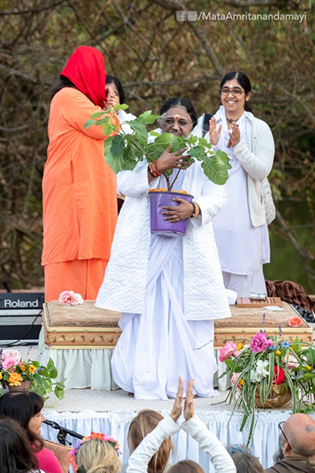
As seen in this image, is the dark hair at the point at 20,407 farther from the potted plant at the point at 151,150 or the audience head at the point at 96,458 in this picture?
the potted plant at the point at 151,150

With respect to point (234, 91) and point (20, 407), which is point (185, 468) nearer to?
point (20, 407)

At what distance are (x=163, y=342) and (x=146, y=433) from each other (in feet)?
4.36

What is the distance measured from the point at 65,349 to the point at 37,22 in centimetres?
593

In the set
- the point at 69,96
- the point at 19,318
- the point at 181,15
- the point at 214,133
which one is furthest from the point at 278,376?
the point at 181,15

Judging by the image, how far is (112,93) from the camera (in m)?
6.36

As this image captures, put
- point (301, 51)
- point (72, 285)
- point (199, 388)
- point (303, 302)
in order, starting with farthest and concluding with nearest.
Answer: point (301, 51), point (303, 302), point (72, 285), point (199, 388)

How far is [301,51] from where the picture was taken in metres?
9.66

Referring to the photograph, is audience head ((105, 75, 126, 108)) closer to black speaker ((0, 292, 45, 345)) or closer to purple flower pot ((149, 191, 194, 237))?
black speaker ((0, 292, 45, 345))

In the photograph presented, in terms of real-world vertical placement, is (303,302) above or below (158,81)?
below

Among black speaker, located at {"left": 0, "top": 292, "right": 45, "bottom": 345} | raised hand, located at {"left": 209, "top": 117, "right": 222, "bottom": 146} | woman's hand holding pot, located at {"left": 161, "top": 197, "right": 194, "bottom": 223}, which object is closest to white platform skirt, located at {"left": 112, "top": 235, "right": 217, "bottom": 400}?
woman's hand holding pot, located at {"left": 161, "top": 197, "right": 194, "bottom": 223}

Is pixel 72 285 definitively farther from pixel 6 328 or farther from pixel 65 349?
pixel 65 349

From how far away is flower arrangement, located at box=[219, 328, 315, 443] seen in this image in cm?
426

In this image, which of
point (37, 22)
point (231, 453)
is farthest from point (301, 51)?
point (231, 453)

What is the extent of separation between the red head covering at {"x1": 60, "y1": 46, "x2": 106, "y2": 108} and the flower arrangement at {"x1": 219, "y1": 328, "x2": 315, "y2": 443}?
7.77ft
